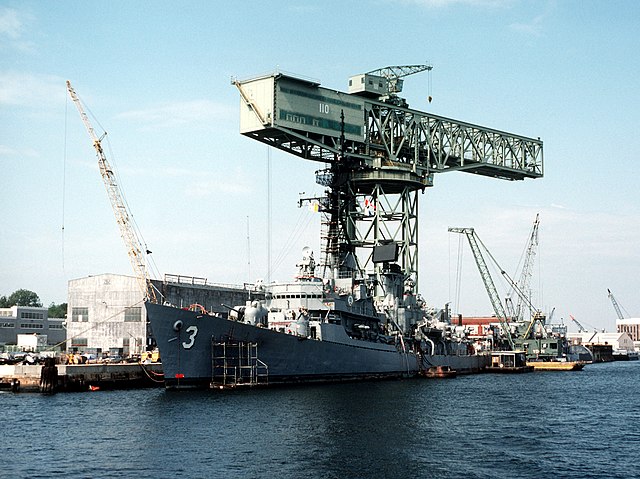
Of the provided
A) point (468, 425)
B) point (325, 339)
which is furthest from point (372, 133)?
point (468, 425)

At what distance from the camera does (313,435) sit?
121ft

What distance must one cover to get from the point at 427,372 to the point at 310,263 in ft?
68.1

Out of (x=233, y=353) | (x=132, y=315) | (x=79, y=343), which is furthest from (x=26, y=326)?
(x=233, y=353)

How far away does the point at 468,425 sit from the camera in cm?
4225

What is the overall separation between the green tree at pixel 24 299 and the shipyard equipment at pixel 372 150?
128m

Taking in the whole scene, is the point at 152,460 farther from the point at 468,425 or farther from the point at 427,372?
the point at 427,372

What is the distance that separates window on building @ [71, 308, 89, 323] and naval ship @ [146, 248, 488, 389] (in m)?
26.4

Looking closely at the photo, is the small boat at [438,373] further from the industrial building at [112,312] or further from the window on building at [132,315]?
the window on building at [132,315]

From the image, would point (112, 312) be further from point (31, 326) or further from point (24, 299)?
point (24, 299)

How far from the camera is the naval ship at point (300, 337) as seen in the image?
176 feet

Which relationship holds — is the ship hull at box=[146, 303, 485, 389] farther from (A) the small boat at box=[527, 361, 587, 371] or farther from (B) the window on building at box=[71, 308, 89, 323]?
(A) the small boat at box=[527, 361, 587, 371]

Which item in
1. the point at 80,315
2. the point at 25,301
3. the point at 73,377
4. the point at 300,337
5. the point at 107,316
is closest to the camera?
the point at 300,337

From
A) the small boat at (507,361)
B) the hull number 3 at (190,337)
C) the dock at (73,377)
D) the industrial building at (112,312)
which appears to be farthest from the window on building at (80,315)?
the small boat at (507,361)

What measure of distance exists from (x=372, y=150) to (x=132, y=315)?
3163 centimetres
